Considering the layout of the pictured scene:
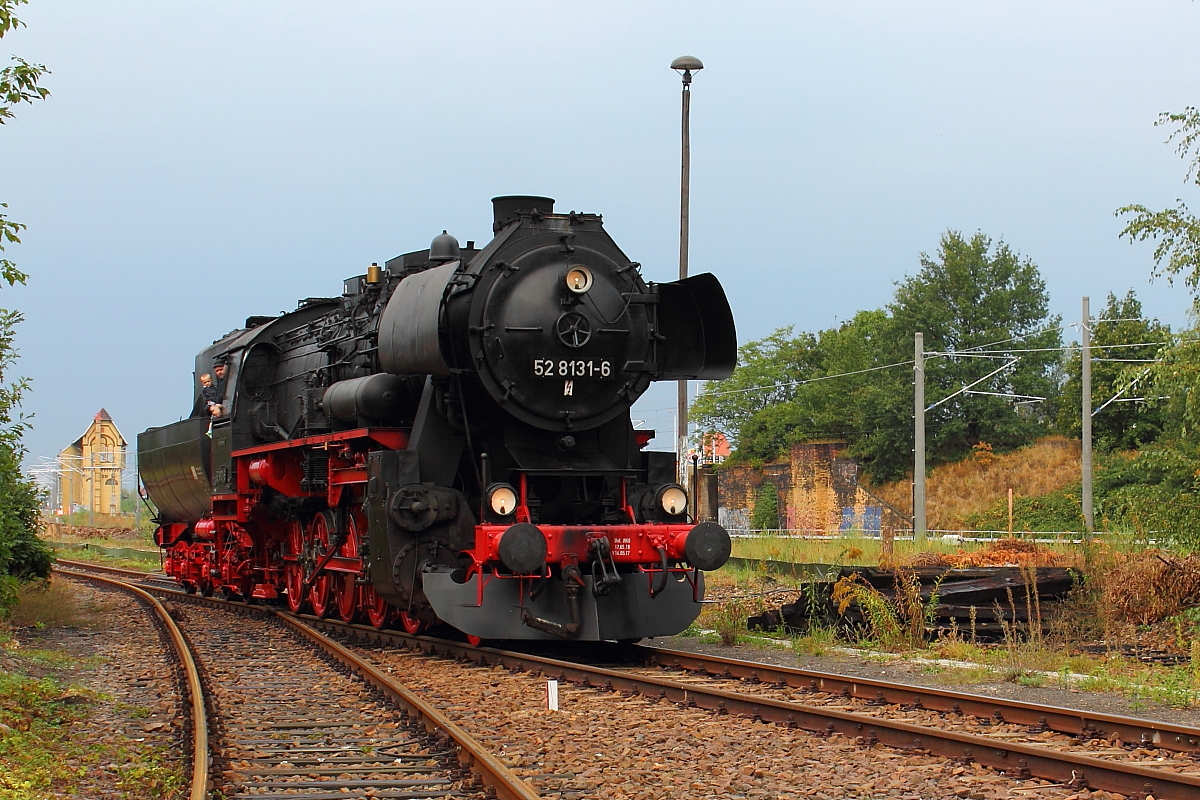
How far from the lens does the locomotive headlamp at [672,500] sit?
11586 millimetres

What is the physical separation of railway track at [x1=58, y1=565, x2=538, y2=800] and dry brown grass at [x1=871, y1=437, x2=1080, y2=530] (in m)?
35.4

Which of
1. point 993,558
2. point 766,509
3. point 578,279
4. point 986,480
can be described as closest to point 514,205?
point 578,279

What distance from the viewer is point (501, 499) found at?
10.8m

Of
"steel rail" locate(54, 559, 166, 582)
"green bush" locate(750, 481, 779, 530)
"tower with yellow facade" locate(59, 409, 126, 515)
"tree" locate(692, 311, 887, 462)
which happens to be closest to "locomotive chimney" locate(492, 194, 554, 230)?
"steel rail" locate(54, 559, 166, 582)

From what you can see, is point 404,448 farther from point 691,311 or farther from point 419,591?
point 691,311

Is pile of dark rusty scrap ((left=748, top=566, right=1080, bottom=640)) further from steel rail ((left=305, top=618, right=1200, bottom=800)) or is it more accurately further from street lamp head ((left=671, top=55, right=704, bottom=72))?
street lamp head ((left=671, top=55, right=704, bottom=72))

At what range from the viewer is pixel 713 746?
7082mm

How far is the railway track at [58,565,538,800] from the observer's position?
20.2 ft

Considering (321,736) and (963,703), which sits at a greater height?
(963,703)

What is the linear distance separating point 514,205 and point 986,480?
37.4 m

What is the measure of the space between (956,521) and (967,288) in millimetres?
12191

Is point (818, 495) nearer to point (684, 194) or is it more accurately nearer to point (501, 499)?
point (684, 194)

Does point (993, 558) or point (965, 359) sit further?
point (965, 359)

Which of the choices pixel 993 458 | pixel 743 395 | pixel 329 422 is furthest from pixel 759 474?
pixel 329 422
